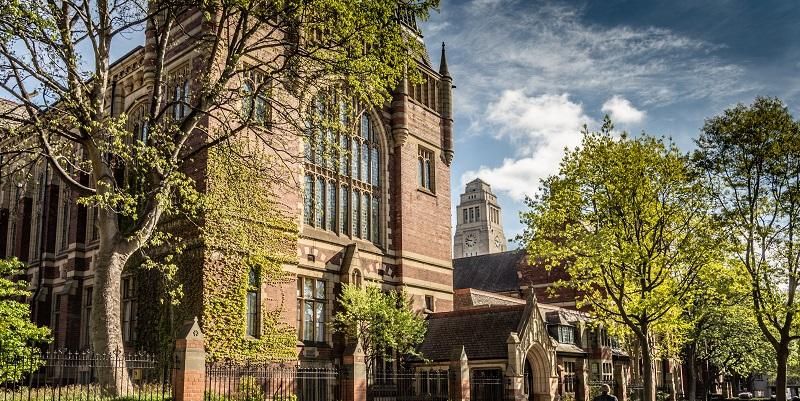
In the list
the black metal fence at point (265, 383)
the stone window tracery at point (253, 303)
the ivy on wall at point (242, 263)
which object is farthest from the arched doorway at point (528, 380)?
the stone window tracery at point (253, 303)

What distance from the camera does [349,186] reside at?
1262 inches

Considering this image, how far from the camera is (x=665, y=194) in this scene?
2580cm

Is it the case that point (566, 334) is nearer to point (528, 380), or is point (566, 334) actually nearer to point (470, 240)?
A: point (528, 380)

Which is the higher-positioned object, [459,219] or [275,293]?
[459,219]

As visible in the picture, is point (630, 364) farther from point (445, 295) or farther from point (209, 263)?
point (209, 263)

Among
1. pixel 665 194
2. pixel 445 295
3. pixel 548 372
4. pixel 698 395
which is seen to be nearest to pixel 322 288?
pixel 445 295

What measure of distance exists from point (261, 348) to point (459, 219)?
10592 cm

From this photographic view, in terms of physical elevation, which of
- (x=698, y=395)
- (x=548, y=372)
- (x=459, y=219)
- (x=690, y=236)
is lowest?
(x=698, y=395)

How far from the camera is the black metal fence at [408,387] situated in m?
29.0

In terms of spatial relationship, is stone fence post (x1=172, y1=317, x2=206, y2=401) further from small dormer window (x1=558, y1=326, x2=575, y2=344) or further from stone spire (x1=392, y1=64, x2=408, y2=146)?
small dormer window (x1=558, y1=326, x2=575, y2=344)

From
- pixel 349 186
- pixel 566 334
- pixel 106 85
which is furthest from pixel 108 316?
pixel 566 334

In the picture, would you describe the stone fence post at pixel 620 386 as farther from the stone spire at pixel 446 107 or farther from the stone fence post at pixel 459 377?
the stone fence post at pixel 459 377

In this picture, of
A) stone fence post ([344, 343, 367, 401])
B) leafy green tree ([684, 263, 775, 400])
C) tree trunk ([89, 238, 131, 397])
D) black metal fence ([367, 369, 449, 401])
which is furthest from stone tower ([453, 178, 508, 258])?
tree trunk ([89, 238, 131, 397])

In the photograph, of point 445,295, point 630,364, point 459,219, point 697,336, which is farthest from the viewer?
point 459,219
